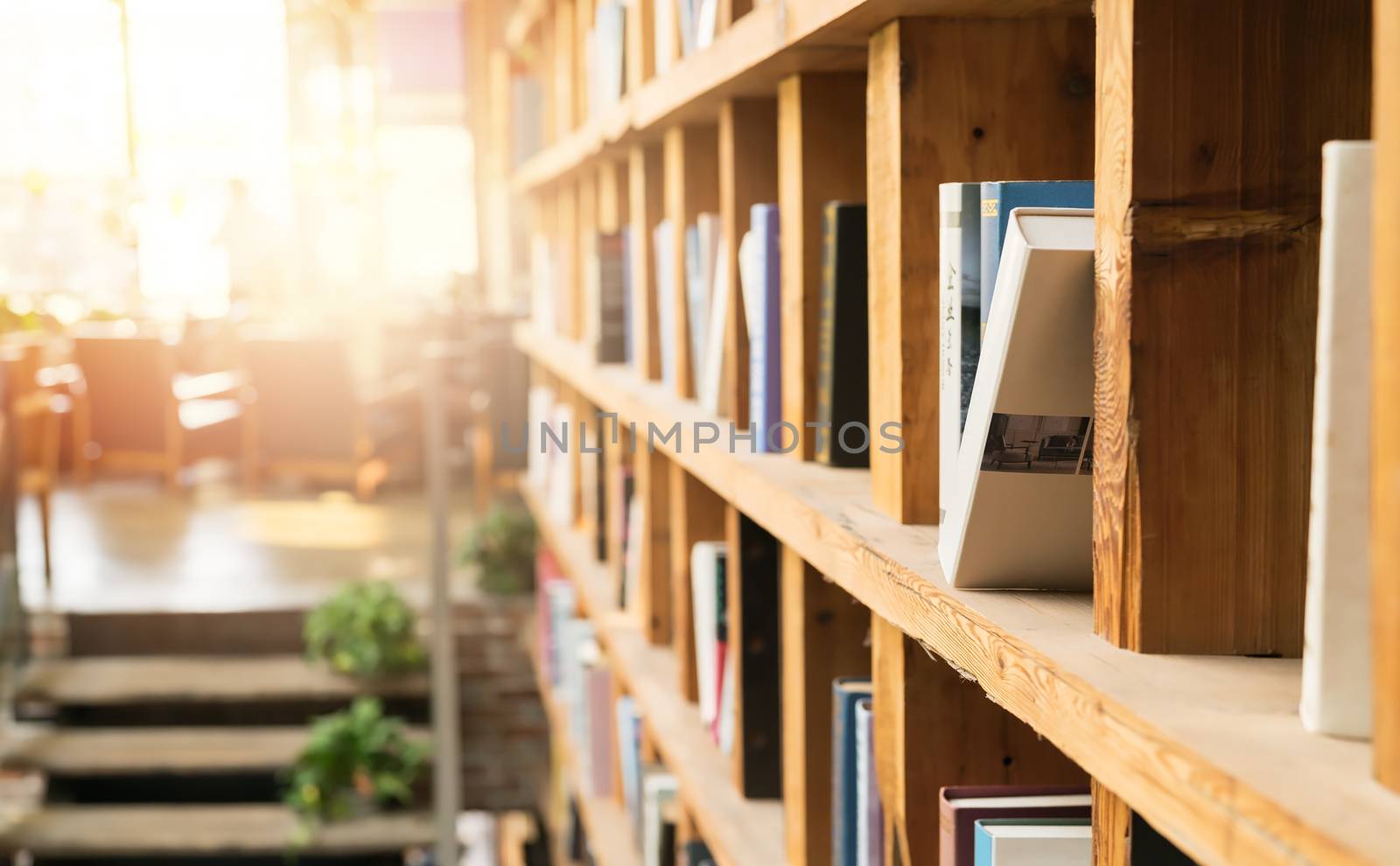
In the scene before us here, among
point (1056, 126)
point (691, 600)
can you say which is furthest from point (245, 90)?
point (1056, 126)

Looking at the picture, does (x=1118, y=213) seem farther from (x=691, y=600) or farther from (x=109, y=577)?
(x=109, y=577)

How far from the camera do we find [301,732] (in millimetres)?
5023

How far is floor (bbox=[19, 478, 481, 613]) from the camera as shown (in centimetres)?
562

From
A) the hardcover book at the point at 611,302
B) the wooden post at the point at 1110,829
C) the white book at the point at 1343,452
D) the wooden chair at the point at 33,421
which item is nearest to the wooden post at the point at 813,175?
the wooden post at the point at 1110,829

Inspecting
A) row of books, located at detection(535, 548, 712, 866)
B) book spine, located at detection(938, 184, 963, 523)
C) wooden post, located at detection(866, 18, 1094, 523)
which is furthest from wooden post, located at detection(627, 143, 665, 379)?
book spine, located at detection(938, 184, 963, 523)

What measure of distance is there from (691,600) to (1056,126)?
1.10m

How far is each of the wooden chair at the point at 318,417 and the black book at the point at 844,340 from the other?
6.51 m

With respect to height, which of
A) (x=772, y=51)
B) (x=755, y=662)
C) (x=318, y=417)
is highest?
(x=772, y=51)

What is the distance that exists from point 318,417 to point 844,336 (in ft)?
22.7

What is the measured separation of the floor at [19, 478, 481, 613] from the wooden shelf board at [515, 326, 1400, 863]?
4797 mm

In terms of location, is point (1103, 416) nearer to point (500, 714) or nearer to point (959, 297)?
point (959, 297)

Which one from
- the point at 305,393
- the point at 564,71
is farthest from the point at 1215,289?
the point at 305,393

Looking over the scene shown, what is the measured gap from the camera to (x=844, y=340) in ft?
4.25

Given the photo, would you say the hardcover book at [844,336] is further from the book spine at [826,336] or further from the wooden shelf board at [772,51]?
the wooden shelf board at [772,51]
